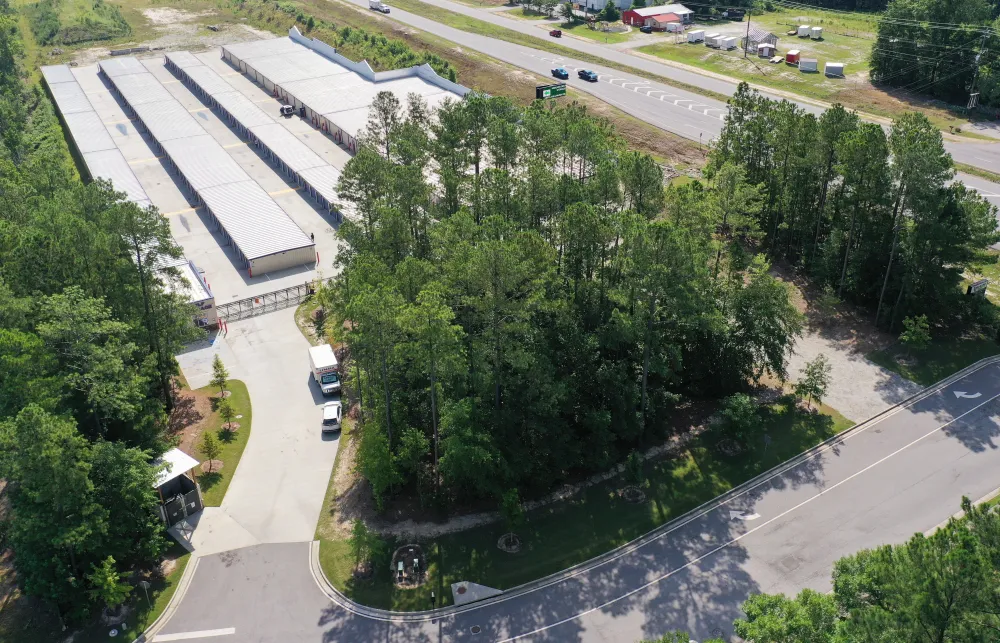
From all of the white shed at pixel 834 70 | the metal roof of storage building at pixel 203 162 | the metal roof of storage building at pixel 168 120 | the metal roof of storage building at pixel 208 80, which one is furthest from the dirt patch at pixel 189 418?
the white shed at pixel 834 70

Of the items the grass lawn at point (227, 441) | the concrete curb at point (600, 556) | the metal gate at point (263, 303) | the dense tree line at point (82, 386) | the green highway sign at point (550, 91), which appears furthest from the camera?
the green highway sign at point (550, 91)

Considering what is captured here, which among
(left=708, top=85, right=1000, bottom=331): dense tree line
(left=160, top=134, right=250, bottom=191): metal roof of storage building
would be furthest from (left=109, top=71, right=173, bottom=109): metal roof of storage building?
(left=708, top=85, right=1000, bottom=331): dense tree line

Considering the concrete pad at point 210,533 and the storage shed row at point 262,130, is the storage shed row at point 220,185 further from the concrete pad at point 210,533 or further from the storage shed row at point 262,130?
the concrete pad at point 210,533

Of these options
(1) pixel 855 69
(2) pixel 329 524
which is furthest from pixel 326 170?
(1) pixel 855 69

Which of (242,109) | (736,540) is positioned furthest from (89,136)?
(736,540)

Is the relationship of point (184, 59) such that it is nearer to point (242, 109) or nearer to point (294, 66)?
point (294, 66)
